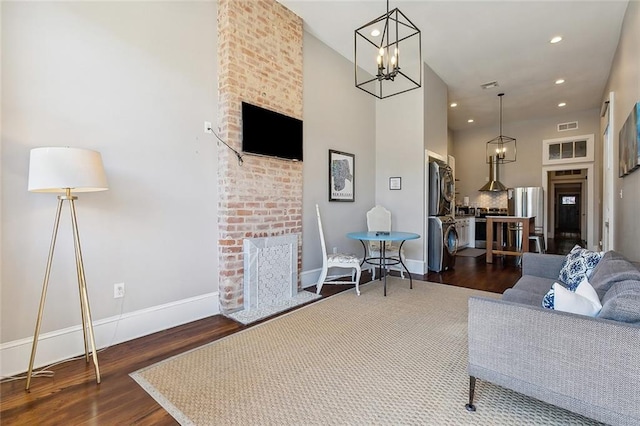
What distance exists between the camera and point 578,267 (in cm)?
236

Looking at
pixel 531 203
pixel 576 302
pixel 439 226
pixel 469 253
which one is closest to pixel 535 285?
pixel 576 302

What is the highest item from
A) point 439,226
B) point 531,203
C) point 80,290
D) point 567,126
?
point 567,126

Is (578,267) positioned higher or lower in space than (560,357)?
higher

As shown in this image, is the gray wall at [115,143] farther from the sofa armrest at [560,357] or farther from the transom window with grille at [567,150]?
the transom window with grille at [567,150]

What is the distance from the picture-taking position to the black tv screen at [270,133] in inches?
123

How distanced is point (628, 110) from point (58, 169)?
5019 millimetres

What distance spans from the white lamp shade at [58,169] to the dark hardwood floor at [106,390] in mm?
1210

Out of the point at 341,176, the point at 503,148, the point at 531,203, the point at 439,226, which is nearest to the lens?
the point at 341,176

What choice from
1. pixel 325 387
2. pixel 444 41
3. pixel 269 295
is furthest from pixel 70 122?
pixel 444 41

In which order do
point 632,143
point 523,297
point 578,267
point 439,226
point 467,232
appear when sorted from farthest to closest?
point 467,232, point 439,226, point 632,143, point 578,267, point 523,297

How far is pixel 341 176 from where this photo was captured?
454 centimetres

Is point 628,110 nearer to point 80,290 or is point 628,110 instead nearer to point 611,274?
point 611,274

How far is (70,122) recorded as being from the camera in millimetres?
2158

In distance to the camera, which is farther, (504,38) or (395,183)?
(395,183)
